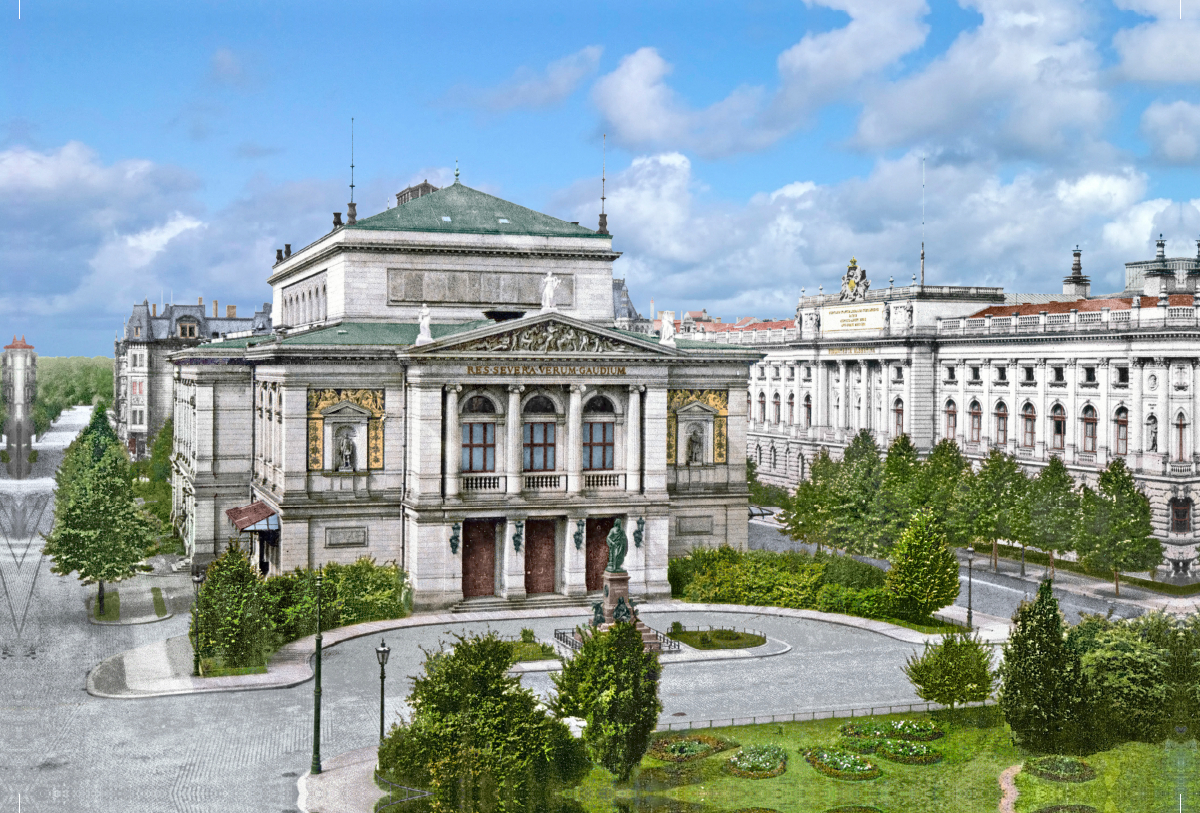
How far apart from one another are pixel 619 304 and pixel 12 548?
93955 mm

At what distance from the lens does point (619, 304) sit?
163m

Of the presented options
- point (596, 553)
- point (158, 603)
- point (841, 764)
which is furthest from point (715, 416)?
point (841, 764)

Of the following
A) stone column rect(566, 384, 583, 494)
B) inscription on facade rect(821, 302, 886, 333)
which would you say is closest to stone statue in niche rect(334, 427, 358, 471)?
stone column rect(566, 384, 583, 494)

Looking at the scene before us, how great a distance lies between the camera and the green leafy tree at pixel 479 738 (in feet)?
101

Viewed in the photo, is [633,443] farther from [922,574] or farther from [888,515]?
[888,515]

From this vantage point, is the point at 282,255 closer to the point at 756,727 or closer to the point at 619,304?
the point at 756,727

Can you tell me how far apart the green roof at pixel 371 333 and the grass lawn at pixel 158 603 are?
42.8ft

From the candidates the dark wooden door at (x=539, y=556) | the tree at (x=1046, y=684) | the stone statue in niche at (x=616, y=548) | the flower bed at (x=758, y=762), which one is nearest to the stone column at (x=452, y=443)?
the dark wooden door at (x=539, y=556)

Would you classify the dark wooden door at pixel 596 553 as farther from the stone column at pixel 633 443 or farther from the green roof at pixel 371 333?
the green roof at pixel 371 333

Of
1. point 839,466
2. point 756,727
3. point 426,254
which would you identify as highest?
point 426,254

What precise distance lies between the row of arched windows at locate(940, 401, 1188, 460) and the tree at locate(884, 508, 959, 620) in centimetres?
3080

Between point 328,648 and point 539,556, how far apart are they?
1279 cm

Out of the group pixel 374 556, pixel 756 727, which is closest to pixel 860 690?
pixel 756 727

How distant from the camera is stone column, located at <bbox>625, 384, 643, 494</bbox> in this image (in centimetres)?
6209
